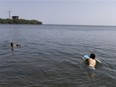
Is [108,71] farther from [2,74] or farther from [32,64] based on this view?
[2,74]

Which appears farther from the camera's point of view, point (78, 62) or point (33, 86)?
point (78, 62)

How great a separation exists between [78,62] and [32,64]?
474 centimetres

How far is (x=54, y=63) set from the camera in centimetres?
1891

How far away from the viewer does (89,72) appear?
632 inches

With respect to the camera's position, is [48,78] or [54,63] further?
[54,63]

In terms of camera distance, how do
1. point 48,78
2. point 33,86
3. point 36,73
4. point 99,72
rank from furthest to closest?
point 99,72 → point 36,73 → point 48,78 → point 33,86

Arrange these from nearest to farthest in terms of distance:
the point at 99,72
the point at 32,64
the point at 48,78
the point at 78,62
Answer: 1. the point at 48,78
2. the point at 99,72
3. the point at 32,64
4. the point at 78,62

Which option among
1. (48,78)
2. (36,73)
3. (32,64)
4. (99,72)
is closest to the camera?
(48,78)

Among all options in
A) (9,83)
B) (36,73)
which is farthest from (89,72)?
(9,83)

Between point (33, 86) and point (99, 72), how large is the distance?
6.26 metres

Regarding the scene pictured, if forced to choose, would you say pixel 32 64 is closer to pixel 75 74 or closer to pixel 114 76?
pixel 75 74

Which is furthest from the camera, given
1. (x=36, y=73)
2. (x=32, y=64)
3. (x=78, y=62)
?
(x=78, y=62)

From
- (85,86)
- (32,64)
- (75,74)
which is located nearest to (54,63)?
(32,64)

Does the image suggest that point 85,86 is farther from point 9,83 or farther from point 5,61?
point 5,61
